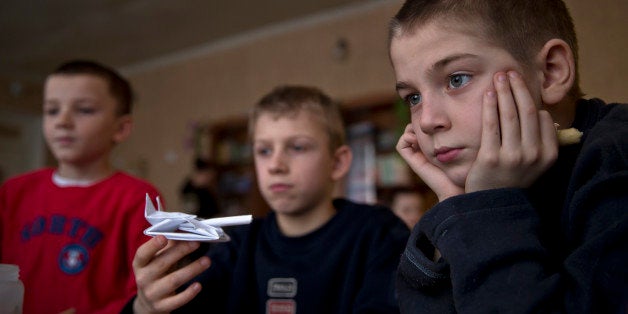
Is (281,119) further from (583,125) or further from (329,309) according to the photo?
(583,125)

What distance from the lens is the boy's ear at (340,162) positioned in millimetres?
1302

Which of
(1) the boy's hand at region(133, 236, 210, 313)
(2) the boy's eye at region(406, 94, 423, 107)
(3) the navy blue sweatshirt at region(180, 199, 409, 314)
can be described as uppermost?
(2) the boy's eye at region(406, 94, 423, 107)

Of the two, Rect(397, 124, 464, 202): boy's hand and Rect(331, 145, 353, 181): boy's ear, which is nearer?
Rect(397, 124, 464, 202): boy's hand

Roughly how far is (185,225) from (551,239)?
50 centimetres

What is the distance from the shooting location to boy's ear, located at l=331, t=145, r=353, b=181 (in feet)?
4.27

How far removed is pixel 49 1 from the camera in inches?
158

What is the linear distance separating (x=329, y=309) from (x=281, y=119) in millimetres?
483

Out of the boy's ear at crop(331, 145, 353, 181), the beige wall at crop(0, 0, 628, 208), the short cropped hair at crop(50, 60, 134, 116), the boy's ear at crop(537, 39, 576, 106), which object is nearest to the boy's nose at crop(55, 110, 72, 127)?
the short cropped hair at crop(50, 60, 134, 116)

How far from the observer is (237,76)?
504 cm

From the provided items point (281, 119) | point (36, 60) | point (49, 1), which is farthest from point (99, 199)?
point (36, 60)

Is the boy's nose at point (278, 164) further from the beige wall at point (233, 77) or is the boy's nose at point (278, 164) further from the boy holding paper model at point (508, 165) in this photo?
the beige wall at point (233, 77)

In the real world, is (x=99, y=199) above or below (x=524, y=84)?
below

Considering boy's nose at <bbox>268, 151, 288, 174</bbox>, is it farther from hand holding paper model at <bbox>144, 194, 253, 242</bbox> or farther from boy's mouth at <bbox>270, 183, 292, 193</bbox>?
hand holding paper model at <bbox>144, 194, 253, 242</bbox>

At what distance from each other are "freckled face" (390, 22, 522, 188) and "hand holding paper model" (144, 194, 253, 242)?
0.30 m
